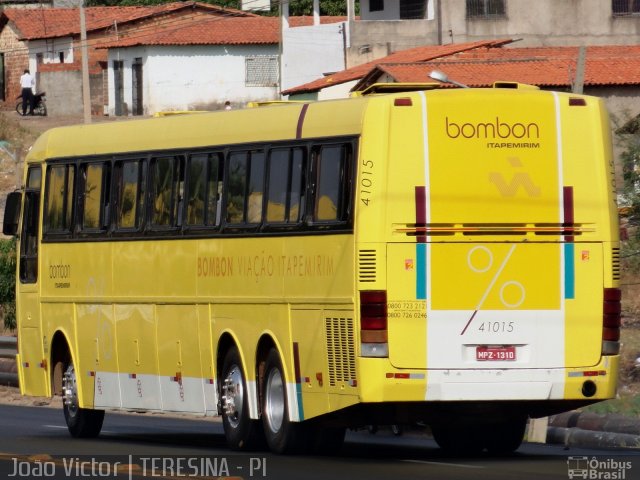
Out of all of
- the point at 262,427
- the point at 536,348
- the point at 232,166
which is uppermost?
the point at 232,166

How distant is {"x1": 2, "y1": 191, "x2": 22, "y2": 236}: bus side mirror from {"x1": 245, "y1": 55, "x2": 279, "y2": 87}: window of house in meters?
45.9

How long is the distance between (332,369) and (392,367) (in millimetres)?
688

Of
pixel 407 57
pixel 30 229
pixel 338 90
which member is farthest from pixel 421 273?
pixel 338 90

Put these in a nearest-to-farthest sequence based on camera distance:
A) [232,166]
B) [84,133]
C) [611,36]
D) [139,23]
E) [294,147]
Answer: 1. [294,147]
2. [232,166]
3. [84,133]
4. [611,36]
5. [139,23]

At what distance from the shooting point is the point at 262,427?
635 inches

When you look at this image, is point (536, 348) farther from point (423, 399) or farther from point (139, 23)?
point (139, 23)

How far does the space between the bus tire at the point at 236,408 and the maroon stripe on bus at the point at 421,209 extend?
2.80m

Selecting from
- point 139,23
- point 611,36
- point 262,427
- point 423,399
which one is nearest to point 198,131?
point 262,427

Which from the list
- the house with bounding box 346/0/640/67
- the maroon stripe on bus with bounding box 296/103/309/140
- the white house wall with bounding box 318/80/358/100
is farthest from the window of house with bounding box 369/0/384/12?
the maroon stripe on bus with bounding box 296/103/309/140

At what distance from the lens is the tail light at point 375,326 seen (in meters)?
14.0

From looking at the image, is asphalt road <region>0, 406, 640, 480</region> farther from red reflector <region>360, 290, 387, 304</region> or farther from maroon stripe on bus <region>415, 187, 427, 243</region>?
maroon stripe on bus <region>415, 187, 427, 243</region>

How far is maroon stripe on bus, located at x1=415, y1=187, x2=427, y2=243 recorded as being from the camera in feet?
46.5

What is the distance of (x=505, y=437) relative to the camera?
634 inches

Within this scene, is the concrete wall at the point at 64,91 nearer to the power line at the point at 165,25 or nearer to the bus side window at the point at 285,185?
the power line at the point at 165,25
